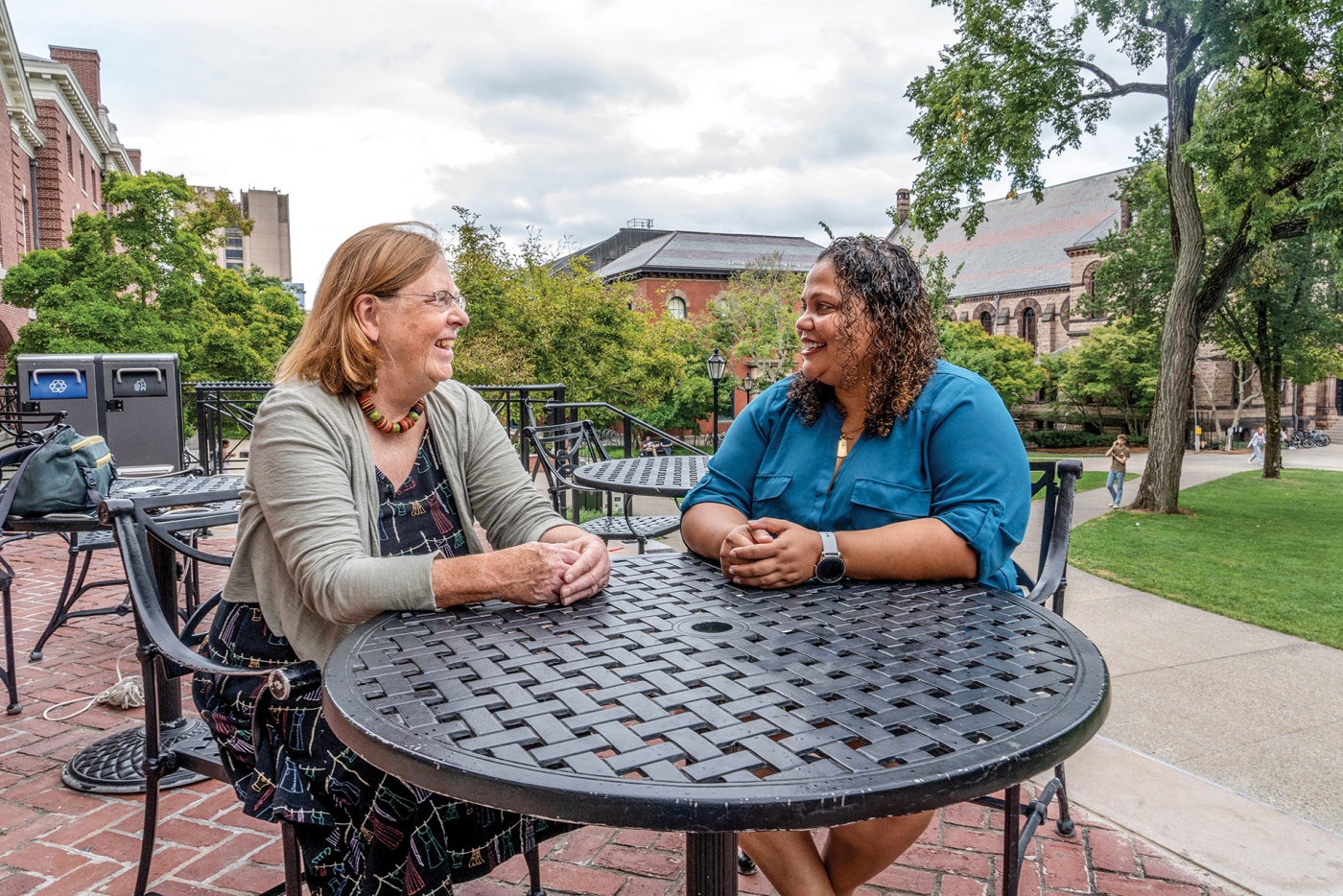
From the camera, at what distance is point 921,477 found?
2.01m

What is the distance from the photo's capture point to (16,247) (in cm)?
2358

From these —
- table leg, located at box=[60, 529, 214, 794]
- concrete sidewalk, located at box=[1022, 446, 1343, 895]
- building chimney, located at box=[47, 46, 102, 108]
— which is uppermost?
building chimney, located at box=[47, 46, 102, 108]

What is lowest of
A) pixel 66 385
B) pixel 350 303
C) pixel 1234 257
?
pixel 66 385

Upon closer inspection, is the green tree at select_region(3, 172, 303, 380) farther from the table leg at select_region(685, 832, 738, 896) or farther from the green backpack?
the table leg at select_region(685, 832, 738, 896)

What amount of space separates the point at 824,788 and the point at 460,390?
1.54 meters

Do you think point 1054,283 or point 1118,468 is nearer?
point 1118,468

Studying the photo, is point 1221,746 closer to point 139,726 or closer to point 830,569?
point 830,569

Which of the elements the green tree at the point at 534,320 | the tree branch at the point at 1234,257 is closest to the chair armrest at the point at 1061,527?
the tree branch at the point at 1234,257

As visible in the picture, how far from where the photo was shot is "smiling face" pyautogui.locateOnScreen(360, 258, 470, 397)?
192cm

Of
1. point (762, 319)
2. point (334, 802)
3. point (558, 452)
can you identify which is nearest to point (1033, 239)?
point (762, 319)

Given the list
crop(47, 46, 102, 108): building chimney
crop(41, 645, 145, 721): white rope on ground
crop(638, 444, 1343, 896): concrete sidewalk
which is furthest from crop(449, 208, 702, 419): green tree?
crop(47, 46, 102, 108): building chimney

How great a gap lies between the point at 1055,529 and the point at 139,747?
10.2 ft

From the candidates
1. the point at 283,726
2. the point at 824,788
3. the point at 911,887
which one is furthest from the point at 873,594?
the point at 283,726

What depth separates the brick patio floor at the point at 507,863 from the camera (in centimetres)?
226
